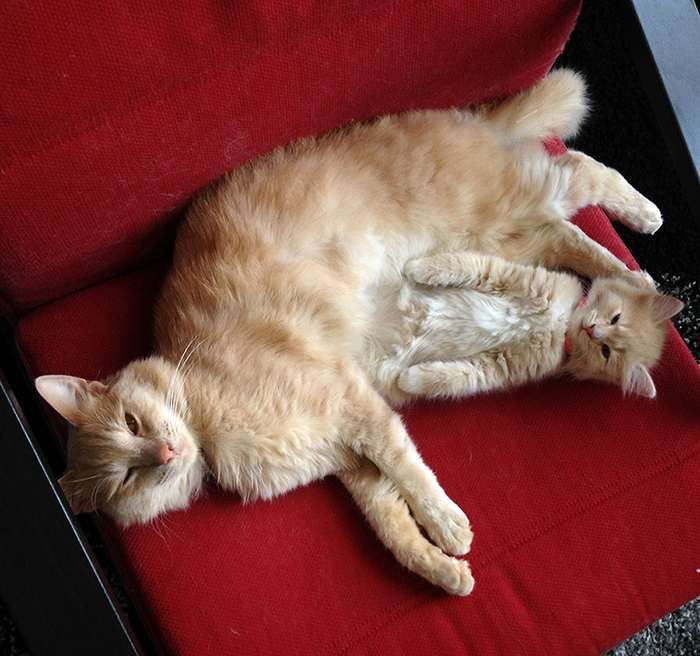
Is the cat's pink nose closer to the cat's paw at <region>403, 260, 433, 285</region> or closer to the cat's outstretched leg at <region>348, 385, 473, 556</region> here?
the cat's outstretched leg at <region>348, 385, 473, 556</region>

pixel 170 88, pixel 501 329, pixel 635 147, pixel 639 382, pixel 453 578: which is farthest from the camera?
pixel 635 147

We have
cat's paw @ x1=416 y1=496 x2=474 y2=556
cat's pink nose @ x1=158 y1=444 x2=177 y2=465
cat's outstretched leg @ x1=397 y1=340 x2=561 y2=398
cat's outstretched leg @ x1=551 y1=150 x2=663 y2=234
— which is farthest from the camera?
cat's outstretched leg @ x1=551 y1=150 x2=663 y2=234

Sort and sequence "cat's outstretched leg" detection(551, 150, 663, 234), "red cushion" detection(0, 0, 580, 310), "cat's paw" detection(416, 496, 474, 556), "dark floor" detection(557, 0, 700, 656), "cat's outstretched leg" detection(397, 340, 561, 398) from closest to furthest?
"red cushion" detection(0, 0, 580, 310), "cat's paw" detection(416, 496, 474, 556), "cat's outstretched leg" detection(397, 340, 561, 398), "cat's outstretched leg" detection(551, 150, 663, 234), "dark floor" detection(557, 0, 700, 656)

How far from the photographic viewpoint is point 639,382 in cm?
133

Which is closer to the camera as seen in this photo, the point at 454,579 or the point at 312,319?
the point at 454,579

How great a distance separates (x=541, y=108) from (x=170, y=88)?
2.93 ft

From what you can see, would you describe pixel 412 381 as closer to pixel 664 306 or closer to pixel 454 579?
pixel 454 579

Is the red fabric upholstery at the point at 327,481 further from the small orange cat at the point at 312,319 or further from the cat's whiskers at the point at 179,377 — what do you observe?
the cat's whiskers at the point at 179,377

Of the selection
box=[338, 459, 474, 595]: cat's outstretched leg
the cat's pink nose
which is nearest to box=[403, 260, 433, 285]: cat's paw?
box=[338, 459, 474, 595]: cat's outstretched leg

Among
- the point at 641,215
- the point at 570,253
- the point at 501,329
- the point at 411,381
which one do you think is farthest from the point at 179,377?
the point at 641,215

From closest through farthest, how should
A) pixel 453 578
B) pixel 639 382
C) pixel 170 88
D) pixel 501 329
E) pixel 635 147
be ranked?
pixel 170 88, pixel 453 578, pixel 639 382, pixel 501 329, pixel 635 147

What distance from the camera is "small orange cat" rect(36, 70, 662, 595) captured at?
1188mm

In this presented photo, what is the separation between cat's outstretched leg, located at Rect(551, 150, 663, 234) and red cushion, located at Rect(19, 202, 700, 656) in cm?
36

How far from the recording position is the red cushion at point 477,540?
1198 mm
